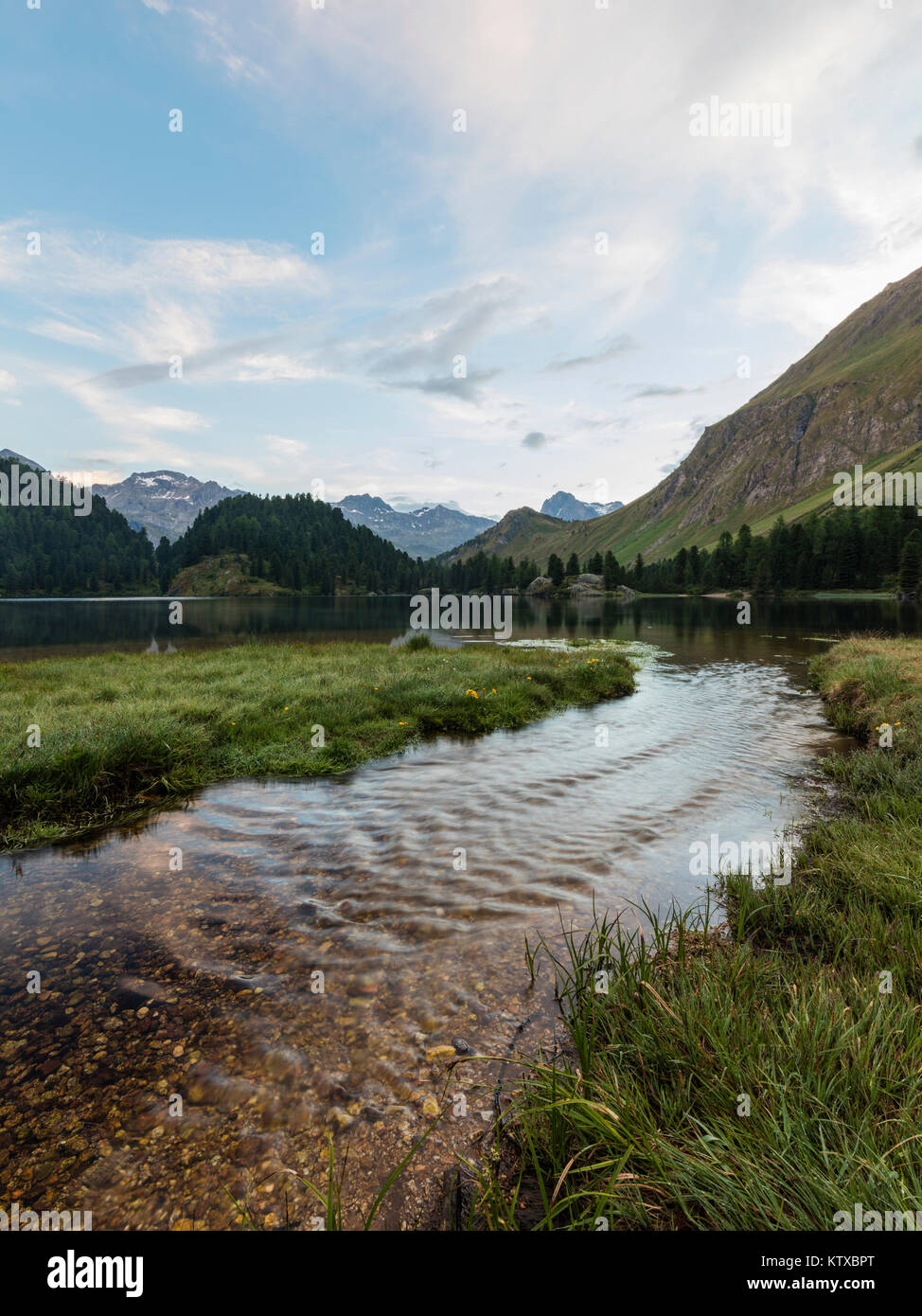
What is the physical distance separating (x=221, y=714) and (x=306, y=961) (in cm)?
1200

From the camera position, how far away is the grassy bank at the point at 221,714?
38.4 feet

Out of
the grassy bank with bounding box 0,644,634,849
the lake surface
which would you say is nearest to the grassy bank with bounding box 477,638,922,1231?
the lake surface

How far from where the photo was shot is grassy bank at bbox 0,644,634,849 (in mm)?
11711

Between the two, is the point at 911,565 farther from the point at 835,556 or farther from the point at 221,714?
the point at 221,714

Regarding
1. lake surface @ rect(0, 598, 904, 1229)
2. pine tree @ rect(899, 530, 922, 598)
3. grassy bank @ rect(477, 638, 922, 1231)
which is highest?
pine tree @ rect(899, 530, 922, 598)

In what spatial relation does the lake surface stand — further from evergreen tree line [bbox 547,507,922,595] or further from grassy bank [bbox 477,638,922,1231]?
evergreen tree line [bbox 547,507,922,595]

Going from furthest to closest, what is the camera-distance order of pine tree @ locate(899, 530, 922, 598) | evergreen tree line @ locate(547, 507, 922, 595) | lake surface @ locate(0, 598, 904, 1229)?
1. evergreen tree line @ locate(547, 507, 922, 595)
2. pine tree @ locate(899, 530, 922, 598)
3. lake surface @ locate(0, 598, 904, 1229)

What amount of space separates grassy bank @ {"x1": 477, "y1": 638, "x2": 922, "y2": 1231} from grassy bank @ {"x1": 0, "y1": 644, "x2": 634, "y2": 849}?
406 inches

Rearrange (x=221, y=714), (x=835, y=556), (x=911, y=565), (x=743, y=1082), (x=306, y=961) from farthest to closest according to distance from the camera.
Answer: (x=835, y=556) < (x=911, y=565) < (x=221, y=714) < (x=306, y=961) < (x=743, y=1082)

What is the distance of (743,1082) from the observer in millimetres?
3842

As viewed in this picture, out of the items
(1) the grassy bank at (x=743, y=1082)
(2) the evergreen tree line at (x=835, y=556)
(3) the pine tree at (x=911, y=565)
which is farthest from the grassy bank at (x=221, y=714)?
(2) the evergreen tree line at (x=835, y=556)

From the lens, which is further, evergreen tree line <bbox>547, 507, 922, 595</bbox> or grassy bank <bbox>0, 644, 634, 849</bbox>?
evergreen tree line <bbox>547, 507, 922, 595</bbox>

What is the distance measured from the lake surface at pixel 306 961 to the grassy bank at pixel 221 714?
3.95ft

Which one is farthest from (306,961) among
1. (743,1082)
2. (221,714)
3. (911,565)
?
(911,565)
